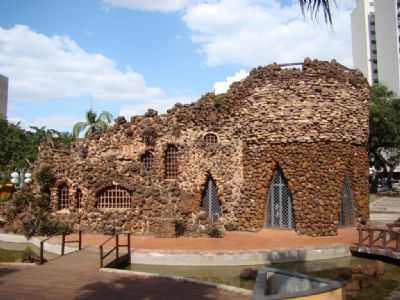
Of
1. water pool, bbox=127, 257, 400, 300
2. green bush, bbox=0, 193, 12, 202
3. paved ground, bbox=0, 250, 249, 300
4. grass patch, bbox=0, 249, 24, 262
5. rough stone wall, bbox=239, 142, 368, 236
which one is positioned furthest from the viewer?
green bush, bbox=0, 193, 12, 202

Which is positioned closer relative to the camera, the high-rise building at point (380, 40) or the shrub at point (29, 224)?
the shrub at point (29, 224)

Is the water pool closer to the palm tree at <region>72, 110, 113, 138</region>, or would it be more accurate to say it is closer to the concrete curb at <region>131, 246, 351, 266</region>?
the concrete curb at <region>131, 246, 351, 266</region>

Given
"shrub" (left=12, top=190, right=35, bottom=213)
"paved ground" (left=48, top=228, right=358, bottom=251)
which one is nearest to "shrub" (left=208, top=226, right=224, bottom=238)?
"paved ground" (left=48, top=228, right=358, bottom=251)

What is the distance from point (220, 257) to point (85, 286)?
469 centimetres

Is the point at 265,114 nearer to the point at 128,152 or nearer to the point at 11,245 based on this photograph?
the point at 128,152

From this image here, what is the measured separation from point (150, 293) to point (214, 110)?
13142 millimetres

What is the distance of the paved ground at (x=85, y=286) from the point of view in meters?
9.27

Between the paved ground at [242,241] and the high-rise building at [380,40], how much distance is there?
245 feet

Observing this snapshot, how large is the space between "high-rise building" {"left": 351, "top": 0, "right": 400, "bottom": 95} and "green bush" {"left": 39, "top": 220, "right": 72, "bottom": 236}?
78.2 meters

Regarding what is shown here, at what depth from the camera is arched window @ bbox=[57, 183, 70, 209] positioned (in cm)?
2089

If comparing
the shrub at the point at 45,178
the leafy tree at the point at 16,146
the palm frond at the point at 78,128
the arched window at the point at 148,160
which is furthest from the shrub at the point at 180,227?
the leafy tree at the point at 16,146

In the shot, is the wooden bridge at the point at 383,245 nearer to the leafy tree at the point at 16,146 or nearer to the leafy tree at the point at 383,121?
the leafy tree at the point at 383,121

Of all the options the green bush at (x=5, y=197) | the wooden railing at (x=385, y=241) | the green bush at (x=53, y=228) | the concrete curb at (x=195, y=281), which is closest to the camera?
the concrete curb at (x=195, y=281)

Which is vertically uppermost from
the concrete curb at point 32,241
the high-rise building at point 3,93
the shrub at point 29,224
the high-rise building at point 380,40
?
the high-rise building at point 380,40
